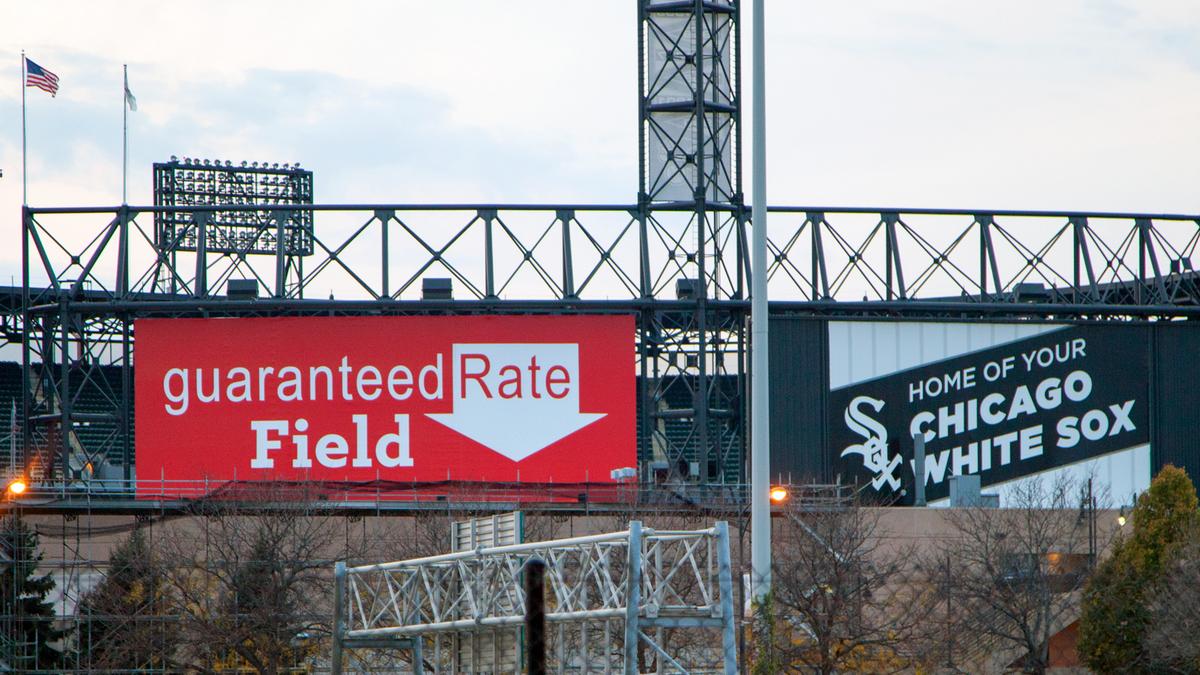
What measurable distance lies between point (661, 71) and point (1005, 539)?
18.2 meters

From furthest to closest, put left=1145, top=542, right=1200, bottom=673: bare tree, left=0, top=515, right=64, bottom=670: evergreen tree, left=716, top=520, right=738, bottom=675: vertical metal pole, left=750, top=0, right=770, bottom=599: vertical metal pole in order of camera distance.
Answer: left=0, top=515, right=64, bottom=670: evergreen tree
left=1145, top=542, right=1200, bottom=673: bare tree
left=750, top=0, right=770, bottom=599: vertical metal pole
left=716, top=520, right=738, bottom=675: vertical metal pole

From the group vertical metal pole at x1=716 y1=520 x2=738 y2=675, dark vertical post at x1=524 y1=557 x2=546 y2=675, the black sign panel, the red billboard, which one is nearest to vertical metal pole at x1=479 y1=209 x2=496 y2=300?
the red billboard

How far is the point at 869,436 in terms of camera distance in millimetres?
57969

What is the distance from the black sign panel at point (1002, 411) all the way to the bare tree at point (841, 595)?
→ 2671 mm

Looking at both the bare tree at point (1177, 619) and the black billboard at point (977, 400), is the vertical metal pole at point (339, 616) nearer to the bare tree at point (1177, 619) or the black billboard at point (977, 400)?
the bare tree at point (1177, 619)

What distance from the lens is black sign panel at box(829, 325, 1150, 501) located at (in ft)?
190

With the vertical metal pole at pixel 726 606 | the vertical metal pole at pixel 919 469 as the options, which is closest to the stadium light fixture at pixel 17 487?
the vertical metal pole at pixel 919 469

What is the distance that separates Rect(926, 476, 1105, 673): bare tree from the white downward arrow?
12442 millimetres

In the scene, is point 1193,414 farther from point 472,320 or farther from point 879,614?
point 472,320

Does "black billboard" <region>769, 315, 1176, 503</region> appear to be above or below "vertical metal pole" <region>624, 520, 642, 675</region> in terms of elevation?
above

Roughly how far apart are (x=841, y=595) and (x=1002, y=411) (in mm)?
22490

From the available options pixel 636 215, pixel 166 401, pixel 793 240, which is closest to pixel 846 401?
pixel 793 240

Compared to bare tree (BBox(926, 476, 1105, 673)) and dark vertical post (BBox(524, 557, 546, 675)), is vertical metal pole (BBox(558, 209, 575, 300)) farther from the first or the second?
dark vertical post (BBox(524, 557, 546, 675))

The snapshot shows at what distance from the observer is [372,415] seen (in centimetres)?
5731
